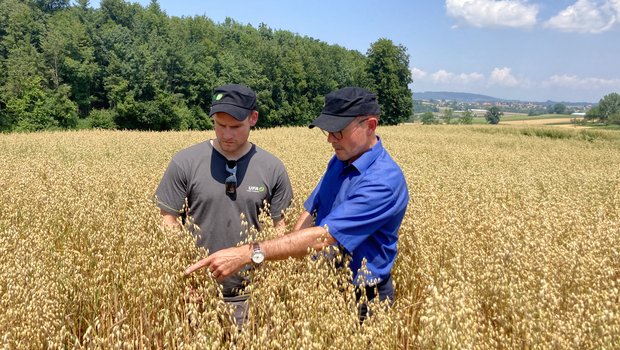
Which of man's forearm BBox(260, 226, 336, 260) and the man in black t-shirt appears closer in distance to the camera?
man's forearm BBox(260, 226, 336, 260)

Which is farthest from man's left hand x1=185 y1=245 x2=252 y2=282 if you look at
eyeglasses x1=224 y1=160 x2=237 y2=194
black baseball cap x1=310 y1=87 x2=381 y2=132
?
eyeglasses x1=224 y1=160 x2=237 y2=194

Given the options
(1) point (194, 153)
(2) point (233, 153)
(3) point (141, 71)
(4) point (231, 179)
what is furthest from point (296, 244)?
(3) point (141, 71)

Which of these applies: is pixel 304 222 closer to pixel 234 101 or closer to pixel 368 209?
pixel 368 209

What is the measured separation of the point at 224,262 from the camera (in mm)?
2102

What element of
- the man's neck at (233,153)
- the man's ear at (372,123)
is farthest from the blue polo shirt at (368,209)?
the man's neck at (233,153)

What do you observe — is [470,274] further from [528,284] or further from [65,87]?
[65,87]

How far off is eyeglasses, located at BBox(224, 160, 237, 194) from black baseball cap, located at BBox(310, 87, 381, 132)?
0.81m

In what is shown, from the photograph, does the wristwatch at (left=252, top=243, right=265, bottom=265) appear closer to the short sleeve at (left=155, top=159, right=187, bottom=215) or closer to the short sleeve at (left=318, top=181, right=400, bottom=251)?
the short sleeve at (left=318, top=181, right=400, bottom=251)

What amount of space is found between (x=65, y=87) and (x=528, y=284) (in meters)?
49.6

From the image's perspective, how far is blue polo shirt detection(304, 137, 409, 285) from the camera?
7.61 feet

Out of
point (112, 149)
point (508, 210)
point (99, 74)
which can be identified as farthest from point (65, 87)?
point (508, 210)

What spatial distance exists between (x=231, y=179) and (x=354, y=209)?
1.10 m

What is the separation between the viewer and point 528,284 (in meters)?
2.60

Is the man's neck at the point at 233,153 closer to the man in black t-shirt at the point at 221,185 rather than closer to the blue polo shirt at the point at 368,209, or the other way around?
the man in black t-shirt at the point at 221,185
